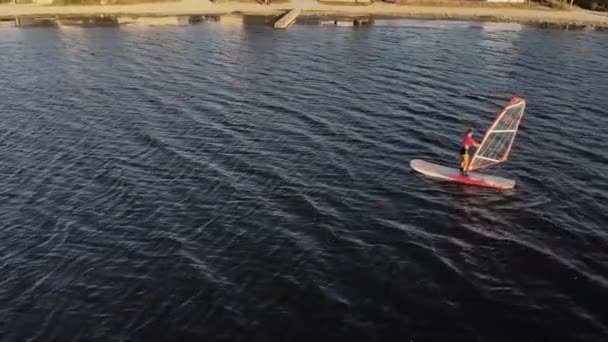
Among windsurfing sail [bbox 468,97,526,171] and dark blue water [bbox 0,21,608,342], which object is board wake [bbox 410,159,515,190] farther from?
windsurfing sail [bbox 468,97,526,171]

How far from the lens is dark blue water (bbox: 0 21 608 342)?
2631cm

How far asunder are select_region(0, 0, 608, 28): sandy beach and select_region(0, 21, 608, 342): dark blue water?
39810 mm

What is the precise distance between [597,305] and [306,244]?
14387 mm

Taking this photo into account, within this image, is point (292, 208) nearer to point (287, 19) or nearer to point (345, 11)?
point (287, 19)

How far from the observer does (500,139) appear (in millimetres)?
41625

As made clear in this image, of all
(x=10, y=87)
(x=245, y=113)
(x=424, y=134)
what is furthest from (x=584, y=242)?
(x=10, y=87)

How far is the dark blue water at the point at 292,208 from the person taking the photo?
26312mm

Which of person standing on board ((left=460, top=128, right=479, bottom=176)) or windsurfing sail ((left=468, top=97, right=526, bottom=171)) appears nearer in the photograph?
person standing on board ((left=460, top=128, right=479, bottom=176))

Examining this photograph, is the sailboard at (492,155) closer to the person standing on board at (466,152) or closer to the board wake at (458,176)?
the board wake at (458,176)

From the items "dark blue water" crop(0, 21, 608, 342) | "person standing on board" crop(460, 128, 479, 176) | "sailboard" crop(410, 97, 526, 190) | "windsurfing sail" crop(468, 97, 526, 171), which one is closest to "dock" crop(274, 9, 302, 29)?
"dark blue water" crop(0, 21, 608, 342)

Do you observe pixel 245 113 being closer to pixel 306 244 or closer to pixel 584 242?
pixel 306 244

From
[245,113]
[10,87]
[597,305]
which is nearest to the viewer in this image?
[597,305]

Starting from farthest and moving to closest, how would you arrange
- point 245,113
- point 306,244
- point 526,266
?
point 245,113 → point 306,244 → point 526,266

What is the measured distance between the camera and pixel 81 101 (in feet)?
186
